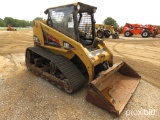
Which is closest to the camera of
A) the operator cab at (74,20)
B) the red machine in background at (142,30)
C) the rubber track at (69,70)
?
the rubber track at (69,70)

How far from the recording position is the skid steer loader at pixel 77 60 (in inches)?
149

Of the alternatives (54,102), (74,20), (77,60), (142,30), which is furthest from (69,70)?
(142,30)

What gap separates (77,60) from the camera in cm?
457

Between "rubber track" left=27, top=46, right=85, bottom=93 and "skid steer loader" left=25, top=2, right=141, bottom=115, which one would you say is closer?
"skid steer loader" left=25, top=2, right=141, bottom=115

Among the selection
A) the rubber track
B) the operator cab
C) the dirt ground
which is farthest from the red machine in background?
the rubber track

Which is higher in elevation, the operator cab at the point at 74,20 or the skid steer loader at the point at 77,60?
the operator cab at the point at 74,20

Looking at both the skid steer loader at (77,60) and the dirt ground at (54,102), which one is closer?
Result: the dirt ground at (54,102)

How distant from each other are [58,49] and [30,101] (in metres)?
1.61

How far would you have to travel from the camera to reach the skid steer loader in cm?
377

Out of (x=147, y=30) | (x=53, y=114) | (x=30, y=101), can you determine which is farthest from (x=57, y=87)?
(x=147, y=30)

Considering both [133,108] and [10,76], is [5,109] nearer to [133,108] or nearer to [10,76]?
[10,76]

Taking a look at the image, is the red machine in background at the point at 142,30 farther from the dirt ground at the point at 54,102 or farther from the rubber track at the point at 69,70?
the rubber track at the point at 69,70

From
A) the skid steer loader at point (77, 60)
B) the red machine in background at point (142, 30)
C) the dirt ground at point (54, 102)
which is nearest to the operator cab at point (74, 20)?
the skid steer loader at point (77, 60)

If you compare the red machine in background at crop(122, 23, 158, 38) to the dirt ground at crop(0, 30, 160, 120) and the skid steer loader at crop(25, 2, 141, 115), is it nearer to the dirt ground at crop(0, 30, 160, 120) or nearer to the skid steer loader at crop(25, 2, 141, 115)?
the dirt ground at crop(0, 30, 160, 120)
